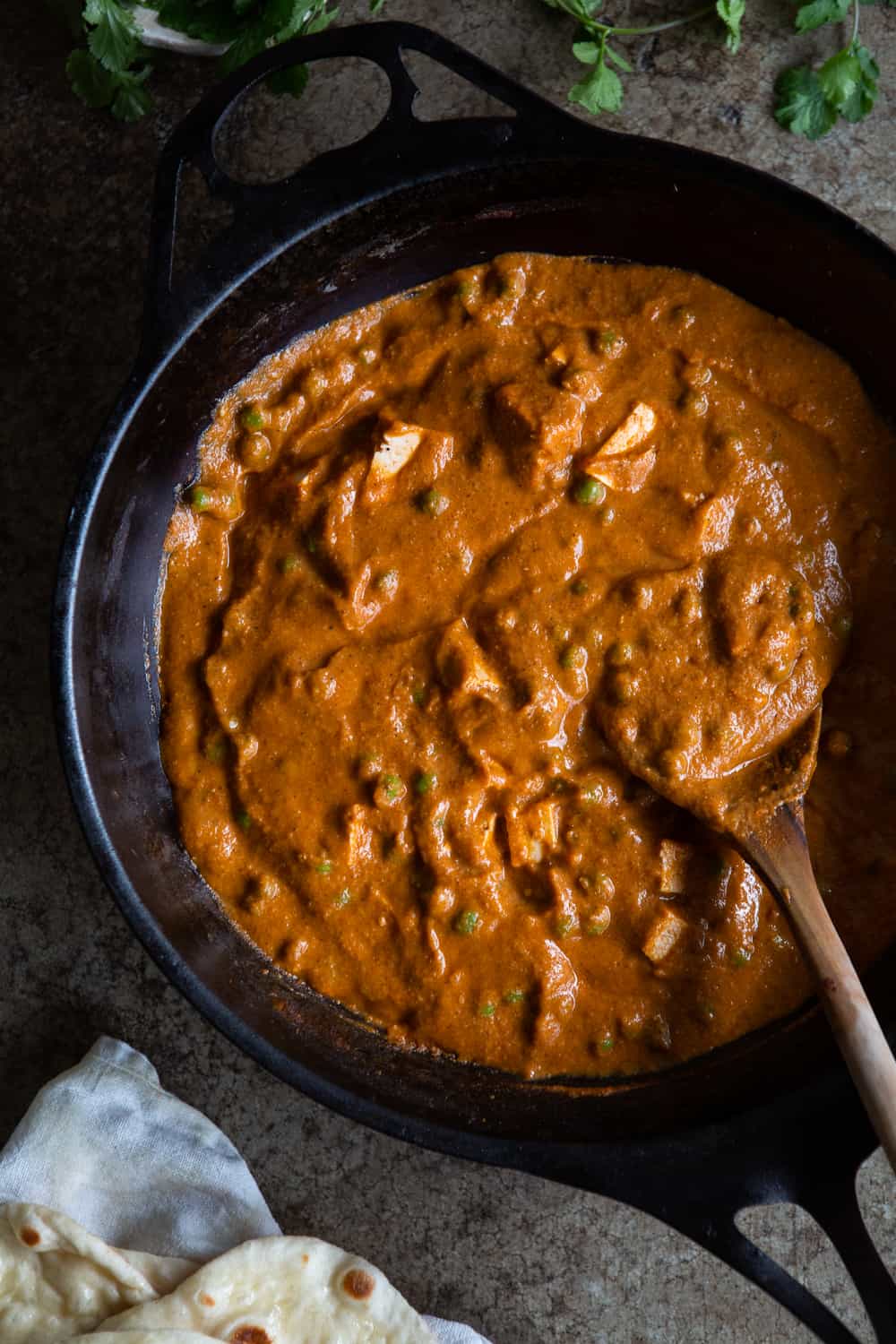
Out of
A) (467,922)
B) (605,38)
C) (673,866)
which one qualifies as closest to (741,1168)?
(673,866)

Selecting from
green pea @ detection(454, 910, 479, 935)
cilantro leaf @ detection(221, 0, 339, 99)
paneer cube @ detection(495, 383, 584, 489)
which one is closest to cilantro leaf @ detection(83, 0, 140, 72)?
cilantro leaf @ detection(221, 0, 339, 99)

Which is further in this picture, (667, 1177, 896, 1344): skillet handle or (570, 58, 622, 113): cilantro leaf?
(570, 58, 622, 113): cilantro leaf

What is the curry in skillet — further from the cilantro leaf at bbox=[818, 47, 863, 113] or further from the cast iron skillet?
the cilantro leaf at bbox=[818, 47, 863, 113]

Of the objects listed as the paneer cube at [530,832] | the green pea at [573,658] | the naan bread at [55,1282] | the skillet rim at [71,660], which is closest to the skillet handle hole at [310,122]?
the skillet rim at [71,660]

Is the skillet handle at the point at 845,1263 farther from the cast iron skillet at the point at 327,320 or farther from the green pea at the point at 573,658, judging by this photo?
the green pea at the point at 573,658

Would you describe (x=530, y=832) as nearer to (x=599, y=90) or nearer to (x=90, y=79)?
(x=599, y=90)

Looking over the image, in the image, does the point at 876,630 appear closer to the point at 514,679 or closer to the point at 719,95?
the point at 514,679
